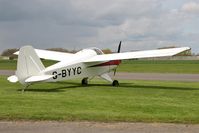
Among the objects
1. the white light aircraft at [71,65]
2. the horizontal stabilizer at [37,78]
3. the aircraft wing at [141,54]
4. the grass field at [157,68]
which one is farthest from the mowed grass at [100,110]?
the grass field at [157,68]

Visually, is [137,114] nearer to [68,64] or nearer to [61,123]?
[61,123]

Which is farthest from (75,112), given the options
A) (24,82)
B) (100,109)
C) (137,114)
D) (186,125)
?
(24,82)

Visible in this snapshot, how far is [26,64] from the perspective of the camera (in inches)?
688

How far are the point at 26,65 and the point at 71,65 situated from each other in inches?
156

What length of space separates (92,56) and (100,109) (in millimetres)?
11810

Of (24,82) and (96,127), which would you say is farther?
(24,82)

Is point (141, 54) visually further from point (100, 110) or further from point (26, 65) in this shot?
point (100, 110)

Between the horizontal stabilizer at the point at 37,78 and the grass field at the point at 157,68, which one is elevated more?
the grass field at the point at 157,68

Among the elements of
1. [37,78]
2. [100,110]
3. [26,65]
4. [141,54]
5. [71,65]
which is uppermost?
[141,54]

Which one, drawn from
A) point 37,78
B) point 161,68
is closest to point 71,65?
point 37,78

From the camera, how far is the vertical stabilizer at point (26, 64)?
56.7 ft

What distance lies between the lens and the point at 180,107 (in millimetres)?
12820

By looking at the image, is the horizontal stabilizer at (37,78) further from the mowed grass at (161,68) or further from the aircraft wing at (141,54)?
the mowed grass at (161,68)

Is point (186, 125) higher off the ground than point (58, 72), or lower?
lower
